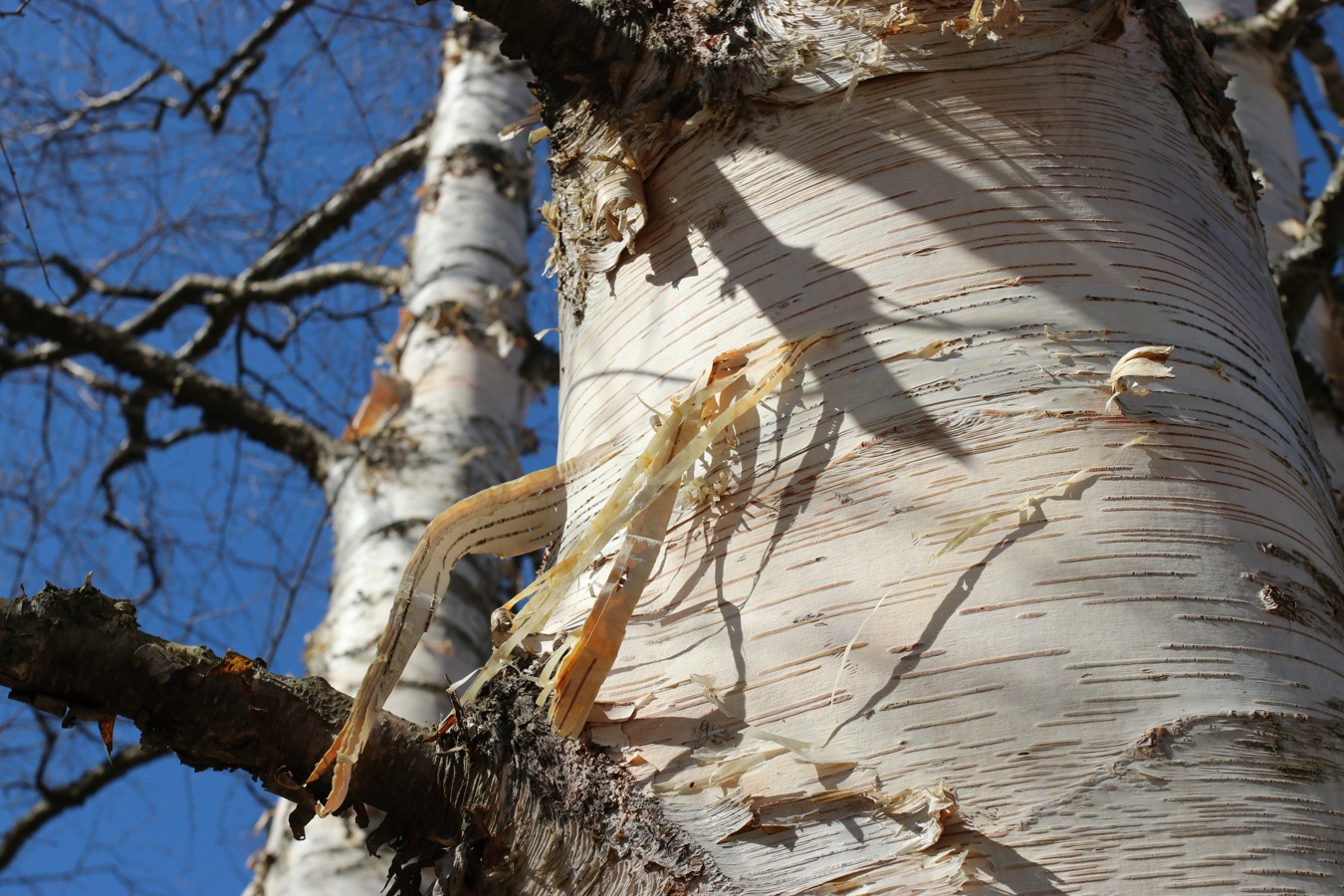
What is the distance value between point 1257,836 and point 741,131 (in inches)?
29.0

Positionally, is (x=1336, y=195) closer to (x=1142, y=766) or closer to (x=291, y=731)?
(x=1142, y=766)

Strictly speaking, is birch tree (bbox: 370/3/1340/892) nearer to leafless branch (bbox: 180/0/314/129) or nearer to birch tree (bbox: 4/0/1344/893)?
birch tree (bbox: 4/0/1344/893)

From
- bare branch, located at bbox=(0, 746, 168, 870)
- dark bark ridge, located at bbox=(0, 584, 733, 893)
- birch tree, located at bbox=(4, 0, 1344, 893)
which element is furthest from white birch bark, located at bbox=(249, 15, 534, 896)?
bare branch, located at bbox=(0, 746, 168, 870)

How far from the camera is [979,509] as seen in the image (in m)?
0.80

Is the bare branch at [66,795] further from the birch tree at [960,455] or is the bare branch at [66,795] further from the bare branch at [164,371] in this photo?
the birch tree at [960,455]

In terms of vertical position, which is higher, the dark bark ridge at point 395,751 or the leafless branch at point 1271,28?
the leafless branch at point 1271,28

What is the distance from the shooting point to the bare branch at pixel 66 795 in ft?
12.2

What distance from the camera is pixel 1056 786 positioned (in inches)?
27.6

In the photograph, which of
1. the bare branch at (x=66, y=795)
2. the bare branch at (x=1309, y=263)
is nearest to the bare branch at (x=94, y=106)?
the bare branch at (x=66, y=795)

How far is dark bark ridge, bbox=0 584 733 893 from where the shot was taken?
82 cm

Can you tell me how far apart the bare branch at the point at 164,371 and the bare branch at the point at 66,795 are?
4.13ft

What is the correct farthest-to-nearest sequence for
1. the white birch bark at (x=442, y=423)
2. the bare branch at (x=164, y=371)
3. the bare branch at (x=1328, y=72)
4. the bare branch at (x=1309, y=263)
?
the bare branch at (x=1328, y=72) → the bare branch at (x=164, y=371) → the white birch bark at (x=442, y=423) → the bare branch at (x=1309, y=263)

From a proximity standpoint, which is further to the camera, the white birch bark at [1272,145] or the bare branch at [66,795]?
the bare branch at [66,795]

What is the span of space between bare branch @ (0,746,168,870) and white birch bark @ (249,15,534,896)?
5.04ft
